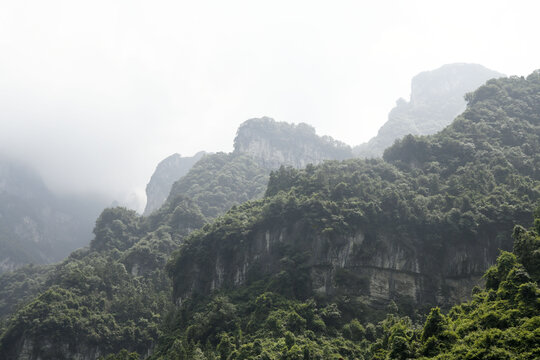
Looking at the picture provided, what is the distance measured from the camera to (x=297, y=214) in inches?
1955

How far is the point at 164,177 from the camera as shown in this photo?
181 meters

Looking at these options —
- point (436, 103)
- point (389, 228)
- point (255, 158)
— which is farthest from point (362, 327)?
point (436, 103)

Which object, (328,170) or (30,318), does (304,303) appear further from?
(30,318)

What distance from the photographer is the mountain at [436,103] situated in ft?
533

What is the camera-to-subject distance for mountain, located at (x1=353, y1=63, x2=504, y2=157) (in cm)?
16250

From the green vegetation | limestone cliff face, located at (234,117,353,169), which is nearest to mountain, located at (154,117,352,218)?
limestone cliff face, located at (234,117,353,169)

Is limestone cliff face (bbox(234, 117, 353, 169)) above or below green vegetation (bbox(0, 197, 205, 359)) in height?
above

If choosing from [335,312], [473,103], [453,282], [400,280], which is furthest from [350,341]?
[473,103]

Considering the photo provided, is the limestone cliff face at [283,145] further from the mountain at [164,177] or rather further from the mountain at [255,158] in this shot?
the mountain at [164,177]

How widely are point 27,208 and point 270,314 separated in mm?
139948

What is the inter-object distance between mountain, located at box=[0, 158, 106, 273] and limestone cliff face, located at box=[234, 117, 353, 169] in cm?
7051

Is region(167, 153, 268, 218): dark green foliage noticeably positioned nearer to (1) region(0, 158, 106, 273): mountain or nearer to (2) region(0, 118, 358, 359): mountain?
(2) region(0, 118, 358, 359): mountain

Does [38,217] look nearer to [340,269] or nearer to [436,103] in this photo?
[340,269]

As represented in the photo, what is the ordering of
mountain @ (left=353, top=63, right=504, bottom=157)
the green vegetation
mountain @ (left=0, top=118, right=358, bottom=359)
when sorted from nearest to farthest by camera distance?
the green vegetation
mountain @ (left=0, top=118, right=358, bottom=359)
mountain @ (left=353, top=63, right=504, bottom=157)
